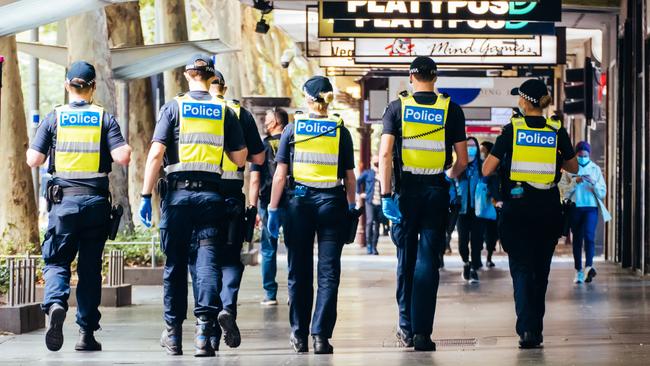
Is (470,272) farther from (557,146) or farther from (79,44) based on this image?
(557,146)

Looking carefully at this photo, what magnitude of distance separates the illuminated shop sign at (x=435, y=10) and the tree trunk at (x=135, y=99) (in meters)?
6.48

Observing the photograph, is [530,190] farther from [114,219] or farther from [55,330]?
[55,330]

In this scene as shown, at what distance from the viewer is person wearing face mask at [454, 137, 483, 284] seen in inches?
791

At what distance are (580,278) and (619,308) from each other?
4640mm

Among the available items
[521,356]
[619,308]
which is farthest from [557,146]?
[619,308]

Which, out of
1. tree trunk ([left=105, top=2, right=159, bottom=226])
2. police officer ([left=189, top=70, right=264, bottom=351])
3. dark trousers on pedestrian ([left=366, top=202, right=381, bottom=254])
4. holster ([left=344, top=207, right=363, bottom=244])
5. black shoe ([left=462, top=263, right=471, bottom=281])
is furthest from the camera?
dark trousers on pedestrian ([left=366, top=202, right=381, bottom=254])

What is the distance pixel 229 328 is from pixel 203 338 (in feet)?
1.05

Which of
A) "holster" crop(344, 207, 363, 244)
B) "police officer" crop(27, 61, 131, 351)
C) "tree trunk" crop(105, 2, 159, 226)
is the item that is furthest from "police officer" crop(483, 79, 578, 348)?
"tree trunk" crop(105, 2, 159, 226)

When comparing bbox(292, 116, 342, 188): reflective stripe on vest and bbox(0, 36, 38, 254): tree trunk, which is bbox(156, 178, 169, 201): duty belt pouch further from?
bbox(0, 36, 38, 254): tree trunk

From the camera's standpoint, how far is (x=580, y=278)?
1973cm

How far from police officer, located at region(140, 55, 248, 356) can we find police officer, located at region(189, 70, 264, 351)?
8 centimetres

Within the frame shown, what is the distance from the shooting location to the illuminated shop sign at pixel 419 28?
18953 millimetres

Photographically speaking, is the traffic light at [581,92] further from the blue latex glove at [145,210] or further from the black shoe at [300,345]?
the blue latex glove at [145,210]

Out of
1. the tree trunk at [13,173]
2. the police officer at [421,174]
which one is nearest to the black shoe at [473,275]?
the tree trunk at [13,173]
